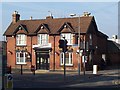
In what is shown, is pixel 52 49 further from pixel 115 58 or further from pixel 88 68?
pixel 115 58

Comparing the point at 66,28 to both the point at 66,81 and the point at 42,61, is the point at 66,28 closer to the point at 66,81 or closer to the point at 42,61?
the point at 42,61

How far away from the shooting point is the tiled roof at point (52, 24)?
5270 cm

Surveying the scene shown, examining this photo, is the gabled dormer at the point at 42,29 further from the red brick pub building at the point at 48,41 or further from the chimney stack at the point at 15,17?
the chimney stack at the point at 15,17

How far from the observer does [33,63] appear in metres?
53.7

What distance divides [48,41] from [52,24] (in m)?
3.54

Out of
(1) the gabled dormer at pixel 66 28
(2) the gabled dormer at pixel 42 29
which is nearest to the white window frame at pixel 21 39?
(2) the gabled dormer at pixel 42 29

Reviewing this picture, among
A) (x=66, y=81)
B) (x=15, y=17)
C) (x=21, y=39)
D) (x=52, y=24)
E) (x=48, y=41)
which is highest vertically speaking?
(x=15, y=17)

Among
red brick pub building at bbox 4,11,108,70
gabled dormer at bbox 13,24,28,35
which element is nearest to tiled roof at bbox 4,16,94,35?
red brick pub building at bbox 4,11,108,70

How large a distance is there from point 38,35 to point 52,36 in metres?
2.37

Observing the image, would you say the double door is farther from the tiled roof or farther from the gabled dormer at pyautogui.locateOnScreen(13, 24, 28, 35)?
the gabled dormer at pyautogui.locateOnScreen(13, 24, 28, 35)

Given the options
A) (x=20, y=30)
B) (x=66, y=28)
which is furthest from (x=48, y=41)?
(x=20, y=30)

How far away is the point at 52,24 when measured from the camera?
5534 cm

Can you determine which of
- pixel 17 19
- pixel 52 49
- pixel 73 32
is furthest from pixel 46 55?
pixel 17 19

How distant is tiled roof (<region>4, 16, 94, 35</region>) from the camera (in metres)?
52.7
